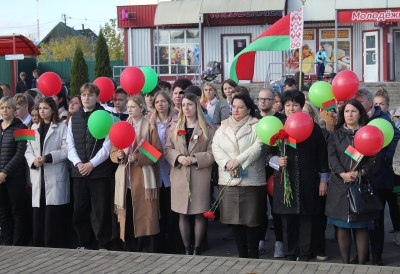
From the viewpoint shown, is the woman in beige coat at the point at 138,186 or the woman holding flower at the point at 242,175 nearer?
the woman holding flower at the point at 242,175

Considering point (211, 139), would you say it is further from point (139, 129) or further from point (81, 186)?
point (81, 186)

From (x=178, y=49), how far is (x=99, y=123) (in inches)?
970

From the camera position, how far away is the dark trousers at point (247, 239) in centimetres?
721

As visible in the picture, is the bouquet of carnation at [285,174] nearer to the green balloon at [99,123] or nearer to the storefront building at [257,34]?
the green balloon at [99,123]

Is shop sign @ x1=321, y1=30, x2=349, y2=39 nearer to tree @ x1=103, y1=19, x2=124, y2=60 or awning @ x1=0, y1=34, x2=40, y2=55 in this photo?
awning @ x1=0, y1=34, x2=40, y2=55

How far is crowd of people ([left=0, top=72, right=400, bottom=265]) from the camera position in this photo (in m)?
7.05

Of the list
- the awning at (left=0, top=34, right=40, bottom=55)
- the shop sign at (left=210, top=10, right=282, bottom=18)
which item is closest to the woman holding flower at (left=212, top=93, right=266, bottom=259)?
the awning at (left=0, top=34, right=40, bottom=55)

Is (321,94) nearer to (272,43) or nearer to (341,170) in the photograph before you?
(341,170)

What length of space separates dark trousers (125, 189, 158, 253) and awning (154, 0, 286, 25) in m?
21.4

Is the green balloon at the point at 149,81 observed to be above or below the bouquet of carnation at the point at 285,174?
above

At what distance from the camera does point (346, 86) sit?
7301 millimetres

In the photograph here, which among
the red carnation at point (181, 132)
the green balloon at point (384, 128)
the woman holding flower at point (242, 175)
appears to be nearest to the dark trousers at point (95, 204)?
the red carnation at point (181, 132)

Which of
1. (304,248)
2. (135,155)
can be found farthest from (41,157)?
(304,248)

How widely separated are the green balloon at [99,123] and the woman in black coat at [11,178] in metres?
1.13
